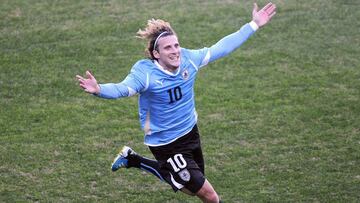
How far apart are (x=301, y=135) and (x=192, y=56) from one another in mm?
2968

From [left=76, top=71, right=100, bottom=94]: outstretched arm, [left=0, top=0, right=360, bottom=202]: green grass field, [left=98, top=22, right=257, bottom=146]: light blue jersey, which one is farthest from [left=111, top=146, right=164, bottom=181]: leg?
[left=76, top=71, right=100, bottom=94]: outstretched arm

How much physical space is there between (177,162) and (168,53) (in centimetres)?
113

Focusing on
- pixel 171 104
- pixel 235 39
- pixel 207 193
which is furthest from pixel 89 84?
pixel 235 39

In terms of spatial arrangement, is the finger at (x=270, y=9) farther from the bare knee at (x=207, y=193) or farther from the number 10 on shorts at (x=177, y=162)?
the bare knee at (x=207, y=193)

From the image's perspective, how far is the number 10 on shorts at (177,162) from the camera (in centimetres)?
717

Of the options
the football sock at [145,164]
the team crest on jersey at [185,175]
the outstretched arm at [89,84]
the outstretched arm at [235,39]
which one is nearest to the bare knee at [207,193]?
the team crest on jersey at [185,175]

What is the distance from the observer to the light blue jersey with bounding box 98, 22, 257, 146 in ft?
22.8

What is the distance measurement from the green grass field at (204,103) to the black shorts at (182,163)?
940 mm

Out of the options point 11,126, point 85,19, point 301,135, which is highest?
point 85,19

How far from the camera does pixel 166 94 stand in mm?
7039

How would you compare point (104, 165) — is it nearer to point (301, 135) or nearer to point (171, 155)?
point (171, 155)

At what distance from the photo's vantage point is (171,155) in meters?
7.24

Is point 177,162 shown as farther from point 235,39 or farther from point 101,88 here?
point 235,39

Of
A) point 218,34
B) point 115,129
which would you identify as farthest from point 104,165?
point 218,34
